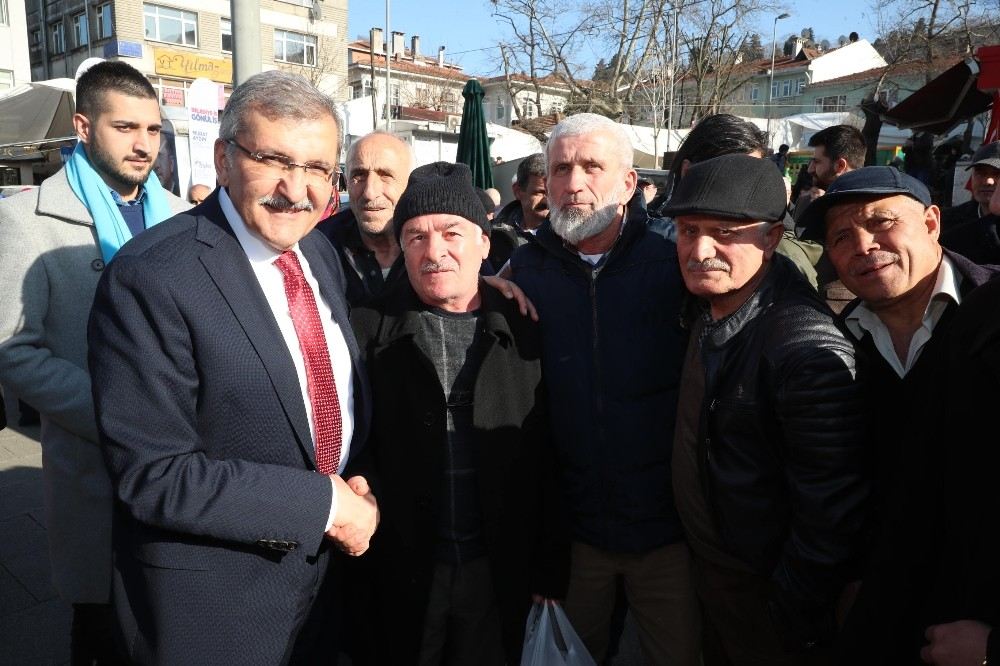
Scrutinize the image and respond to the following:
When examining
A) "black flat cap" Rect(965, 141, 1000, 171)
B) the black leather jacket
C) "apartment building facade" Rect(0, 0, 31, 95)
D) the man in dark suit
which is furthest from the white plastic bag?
"apartment building facade" Rect(0, 0, 31, 95)

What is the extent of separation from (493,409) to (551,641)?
2.77 feet

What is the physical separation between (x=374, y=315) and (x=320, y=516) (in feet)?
2.52

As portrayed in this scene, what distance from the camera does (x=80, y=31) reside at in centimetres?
3612

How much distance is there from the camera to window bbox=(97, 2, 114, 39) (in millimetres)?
33062

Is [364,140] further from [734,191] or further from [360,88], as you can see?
[360,88]

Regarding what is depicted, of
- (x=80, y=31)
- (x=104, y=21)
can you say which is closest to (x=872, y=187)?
(x=104, y=21)

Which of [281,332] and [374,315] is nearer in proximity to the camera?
[281,332]

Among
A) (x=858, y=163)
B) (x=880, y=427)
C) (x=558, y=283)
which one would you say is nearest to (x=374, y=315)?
(x=558, y=283)

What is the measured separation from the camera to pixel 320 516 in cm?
160

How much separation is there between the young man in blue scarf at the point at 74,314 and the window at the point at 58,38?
44.7 meters

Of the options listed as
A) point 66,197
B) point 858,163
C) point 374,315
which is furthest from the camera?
point 858,163

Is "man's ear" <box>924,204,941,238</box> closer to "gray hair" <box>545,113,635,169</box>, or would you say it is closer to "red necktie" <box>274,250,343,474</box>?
"gray hair" <box>545,113,635,169</box>

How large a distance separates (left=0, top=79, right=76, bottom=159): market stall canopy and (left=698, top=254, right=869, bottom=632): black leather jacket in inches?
461

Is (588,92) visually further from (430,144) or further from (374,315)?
(374,315)
